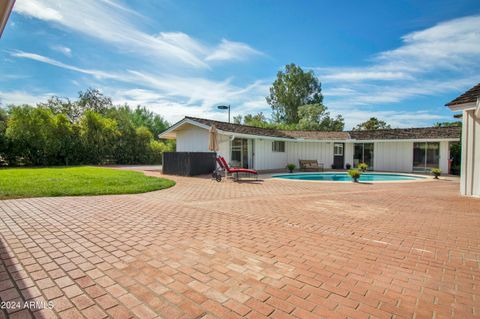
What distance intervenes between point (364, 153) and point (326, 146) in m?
3.58

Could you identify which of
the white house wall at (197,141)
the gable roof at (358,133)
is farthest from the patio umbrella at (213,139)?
the white house wall at (197,141)

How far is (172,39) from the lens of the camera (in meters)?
13.0

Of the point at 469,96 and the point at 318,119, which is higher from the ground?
the point at 318,119

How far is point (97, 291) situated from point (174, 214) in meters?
3.28

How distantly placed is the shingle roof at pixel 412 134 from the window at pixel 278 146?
685cm

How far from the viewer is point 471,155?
861 cm

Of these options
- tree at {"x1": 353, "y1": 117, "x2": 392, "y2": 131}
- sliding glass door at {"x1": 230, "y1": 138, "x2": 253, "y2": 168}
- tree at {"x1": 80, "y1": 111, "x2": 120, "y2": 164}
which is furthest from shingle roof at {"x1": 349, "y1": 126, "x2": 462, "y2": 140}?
tree at {"x1": 353, "y1": 117, "x2": 392, "y2": 131}

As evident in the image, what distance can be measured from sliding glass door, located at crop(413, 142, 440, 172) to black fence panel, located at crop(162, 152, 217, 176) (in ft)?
56.2

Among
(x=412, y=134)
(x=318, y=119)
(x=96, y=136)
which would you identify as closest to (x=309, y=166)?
(x=412, y=134)

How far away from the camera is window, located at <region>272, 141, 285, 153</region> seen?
20.7 m

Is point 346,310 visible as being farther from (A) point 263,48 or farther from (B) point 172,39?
(A) point 263,48

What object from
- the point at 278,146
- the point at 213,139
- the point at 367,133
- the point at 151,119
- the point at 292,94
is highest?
the point at 292,94

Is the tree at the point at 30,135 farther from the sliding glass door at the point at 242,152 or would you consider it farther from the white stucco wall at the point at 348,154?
the white stucco wall at the point at 348,154

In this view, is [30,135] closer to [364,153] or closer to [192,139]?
[192,139]
